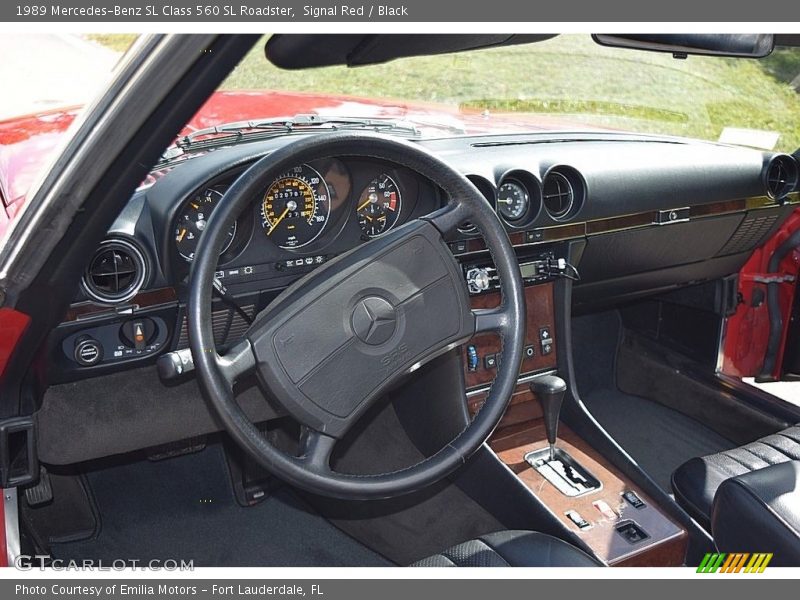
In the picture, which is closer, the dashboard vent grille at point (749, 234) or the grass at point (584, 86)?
the grass at point (584, 86)

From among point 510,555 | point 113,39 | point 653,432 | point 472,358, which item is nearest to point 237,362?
point 113,39

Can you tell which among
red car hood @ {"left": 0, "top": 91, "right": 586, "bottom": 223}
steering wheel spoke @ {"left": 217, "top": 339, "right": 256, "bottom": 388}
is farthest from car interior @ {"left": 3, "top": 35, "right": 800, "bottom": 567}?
red car hood @ {"left": 0, "top": 91, "right": 586, "bottom": 223}

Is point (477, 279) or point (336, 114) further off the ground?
point (336, 114)

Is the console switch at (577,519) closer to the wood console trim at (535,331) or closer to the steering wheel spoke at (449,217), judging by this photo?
the wood console trim at (535,331)

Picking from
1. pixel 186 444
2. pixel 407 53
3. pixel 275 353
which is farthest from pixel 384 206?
pixel 186 444

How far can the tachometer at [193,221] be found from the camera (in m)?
2.17

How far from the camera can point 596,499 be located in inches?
104

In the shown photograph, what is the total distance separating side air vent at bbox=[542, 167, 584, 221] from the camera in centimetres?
284

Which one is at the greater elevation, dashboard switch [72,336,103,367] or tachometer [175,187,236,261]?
tachometer [175,187,236,261]

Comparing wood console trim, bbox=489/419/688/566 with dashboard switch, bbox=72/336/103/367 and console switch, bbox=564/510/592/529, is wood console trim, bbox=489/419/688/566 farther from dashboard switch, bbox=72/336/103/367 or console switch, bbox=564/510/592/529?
dashboard switch, bbox=72/336/103/367

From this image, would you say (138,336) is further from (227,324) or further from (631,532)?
(631,532)

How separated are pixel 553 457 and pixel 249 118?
146 centimetres

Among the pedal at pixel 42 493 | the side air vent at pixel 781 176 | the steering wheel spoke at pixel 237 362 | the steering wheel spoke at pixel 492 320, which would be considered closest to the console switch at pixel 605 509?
the steering wheel spoke at pixel 492 320

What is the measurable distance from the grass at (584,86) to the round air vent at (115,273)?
0.95 m
